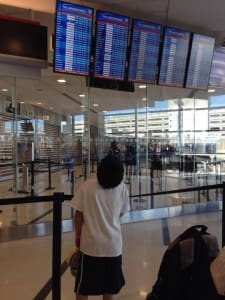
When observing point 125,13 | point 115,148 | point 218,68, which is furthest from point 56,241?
point 115,148

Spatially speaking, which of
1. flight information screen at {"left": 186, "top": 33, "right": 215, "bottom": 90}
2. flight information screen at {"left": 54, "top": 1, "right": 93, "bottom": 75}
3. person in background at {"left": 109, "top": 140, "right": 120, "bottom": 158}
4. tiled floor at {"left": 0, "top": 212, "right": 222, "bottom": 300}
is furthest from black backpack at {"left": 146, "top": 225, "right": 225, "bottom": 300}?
person in background at {"left": 109, "top": 140, "right": 120, "bottom": 158}

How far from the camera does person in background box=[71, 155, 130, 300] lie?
2125 mm

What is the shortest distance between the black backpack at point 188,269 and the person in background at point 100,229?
656mm

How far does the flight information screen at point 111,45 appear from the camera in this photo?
4.00 metres

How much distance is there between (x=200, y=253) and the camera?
1416 mm

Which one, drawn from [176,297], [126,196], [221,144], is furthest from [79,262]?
[221,144]

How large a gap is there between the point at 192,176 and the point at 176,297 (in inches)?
267

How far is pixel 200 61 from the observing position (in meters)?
4.77

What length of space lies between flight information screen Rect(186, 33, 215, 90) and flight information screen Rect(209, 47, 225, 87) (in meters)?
0.30

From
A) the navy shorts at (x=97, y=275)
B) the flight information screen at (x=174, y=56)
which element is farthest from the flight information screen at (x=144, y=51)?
the navy shorts at (x=97, y=275)

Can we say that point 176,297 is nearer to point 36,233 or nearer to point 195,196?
point 36,233

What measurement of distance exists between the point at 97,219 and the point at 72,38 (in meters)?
2.52

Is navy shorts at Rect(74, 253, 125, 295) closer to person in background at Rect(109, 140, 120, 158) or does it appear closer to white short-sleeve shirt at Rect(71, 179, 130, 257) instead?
white short-sleeve shirt at Rect(71, 179, 130, 257)

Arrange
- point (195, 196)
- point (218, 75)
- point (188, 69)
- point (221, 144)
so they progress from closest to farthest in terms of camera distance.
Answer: point (188, 69) < point (218, 75) < point (195, 196) < point (221, 144)
